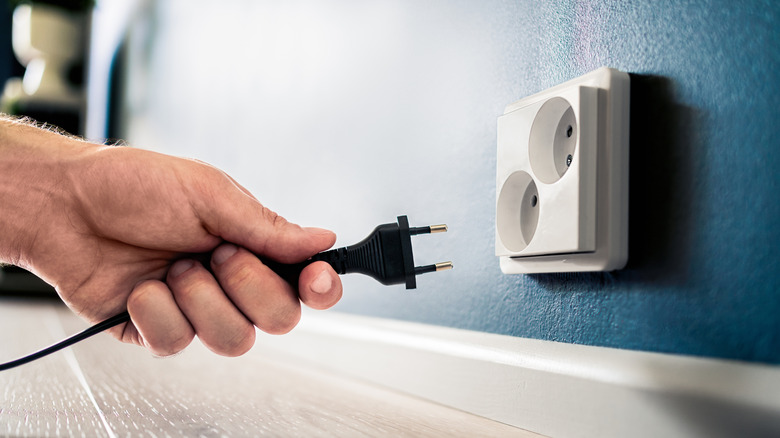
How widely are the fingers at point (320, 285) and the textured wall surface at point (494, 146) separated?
13 centimetres

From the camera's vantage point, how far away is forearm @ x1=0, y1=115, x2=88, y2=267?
0.47 metres

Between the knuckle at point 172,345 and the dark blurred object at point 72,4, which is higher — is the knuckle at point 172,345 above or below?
below

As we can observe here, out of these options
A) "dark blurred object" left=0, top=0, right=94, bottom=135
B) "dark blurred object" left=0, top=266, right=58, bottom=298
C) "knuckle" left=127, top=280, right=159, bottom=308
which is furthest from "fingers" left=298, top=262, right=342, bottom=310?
"dark blurred object" left=0, top=0, right=94, bottom=135

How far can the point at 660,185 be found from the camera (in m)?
0.33

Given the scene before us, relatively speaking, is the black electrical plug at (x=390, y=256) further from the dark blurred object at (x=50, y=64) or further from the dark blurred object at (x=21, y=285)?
the dark blurred object at (x=50, y=64)

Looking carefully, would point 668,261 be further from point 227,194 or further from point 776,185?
point 227,194

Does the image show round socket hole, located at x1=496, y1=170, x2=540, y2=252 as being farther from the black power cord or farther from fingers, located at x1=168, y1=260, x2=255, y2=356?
fingers, located at x1=168, y1=260, x2=255, y2=356

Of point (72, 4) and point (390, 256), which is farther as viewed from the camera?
point (72, 4)

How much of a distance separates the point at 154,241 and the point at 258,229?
99 mm

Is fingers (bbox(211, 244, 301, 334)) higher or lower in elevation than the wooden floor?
higher

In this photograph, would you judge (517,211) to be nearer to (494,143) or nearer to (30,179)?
(494,143)

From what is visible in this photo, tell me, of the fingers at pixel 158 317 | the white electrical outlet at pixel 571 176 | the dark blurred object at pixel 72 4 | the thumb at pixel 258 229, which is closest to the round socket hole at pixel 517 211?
the white electrical outlet at pixel 571 176

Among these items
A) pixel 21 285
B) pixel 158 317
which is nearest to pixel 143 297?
pixel 158 317

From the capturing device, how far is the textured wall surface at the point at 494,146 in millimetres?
283
